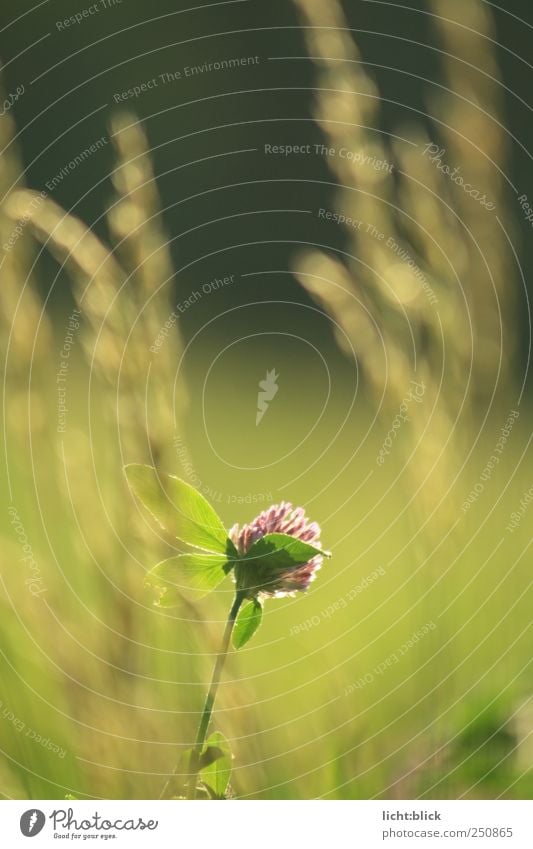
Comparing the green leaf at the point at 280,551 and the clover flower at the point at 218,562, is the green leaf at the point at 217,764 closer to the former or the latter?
the clover flower at the point at 218,562

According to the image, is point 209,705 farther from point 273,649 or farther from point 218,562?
point 273,649

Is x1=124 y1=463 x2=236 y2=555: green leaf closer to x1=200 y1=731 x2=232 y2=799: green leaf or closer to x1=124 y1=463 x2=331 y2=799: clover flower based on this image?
x1=124 y1=463 x2=331 y2=799: clover flower

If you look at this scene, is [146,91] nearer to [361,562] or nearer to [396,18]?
[396,18]

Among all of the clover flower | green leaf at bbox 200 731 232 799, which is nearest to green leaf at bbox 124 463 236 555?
the clover flower

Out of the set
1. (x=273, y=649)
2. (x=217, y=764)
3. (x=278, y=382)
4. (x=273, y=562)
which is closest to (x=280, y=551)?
(x=273, y=562)

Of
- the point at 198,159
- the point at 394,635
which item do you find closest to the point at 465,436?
the point at 394,635

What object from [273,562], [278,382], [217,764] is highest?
[278,382]
